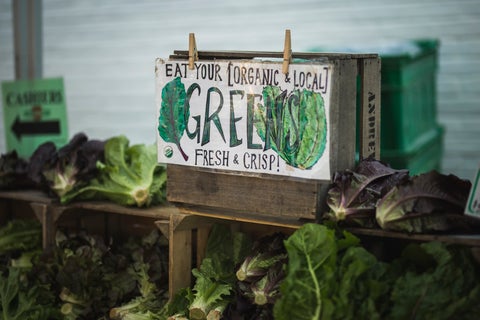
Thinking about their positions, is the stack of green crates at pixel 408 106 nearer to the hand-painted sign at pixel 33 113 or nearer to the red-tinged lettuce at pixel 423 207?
the hand-painted sign at pixel 33 113

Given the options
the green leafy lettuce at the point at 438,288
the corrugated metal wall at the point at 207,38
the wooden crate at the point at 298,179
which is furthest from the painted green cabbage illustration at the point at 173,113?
the corrugated metal wall at the point at 207,38

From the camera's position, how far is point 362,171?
329 centimetres

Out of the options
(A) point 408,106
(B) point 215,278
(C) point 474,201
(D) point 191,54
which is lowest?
(B) point 215,278

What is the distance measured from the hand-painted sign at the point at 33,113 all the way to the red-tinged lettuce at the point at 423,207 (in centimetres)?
292

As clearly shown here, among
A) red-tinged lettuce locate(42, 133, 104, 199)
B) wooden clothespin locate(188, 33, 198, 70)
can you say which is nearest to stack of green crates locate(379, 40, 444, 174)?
red-tinged lettuce locate(42, 133, 104, 199)

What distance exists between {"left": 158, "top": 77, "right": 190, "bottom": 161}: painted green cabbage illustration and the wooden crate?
0.14 metres

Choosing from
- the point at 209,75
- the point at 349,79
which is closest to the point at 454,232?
the point at 349,79

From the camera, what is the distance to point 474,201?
3.00 metres

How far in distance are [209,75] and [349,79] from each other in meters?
0.64

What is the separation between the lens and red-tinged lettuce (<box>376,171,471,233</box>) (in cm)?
305

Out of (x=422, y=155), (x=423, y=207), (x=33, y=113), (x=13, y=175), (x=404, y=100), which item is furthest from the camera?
(x=422, y=155)

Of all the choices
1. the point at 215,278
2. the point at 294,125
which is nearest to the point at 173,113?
the point at 294,125

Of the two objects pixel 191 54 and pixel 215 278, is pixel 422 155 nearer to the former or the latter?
pixel 215 278

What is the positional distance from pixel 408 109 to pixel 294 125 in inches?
149
